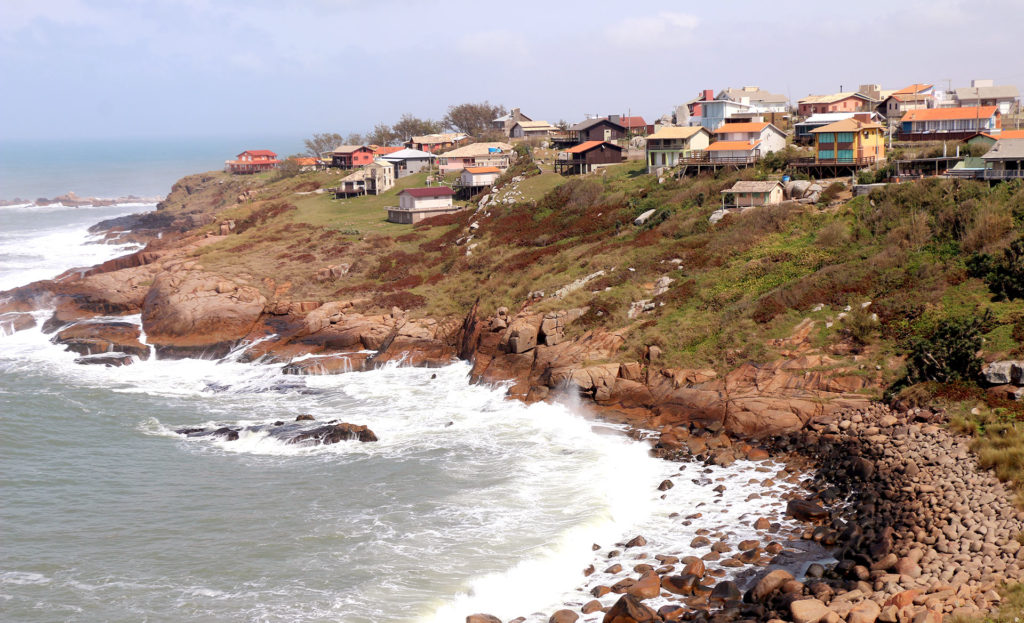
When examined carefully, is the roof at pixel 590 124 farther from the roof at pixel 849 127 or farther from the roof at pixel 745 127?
the roof at pixel 849 127

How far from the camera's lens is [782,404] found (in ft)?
102

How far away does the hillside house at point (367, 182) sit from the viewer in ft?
298

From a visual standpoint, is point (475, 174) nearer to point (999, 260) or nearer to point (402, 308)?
point (402, 308)

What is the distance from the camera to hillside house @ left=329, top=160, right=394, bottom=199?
298ft

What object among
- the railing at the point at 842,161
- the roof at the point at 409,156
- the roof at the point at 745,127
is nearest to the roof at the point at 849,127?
the railing at the point at 842,161

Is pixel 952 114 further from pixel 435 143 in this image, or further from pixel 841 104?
pixel 435 143

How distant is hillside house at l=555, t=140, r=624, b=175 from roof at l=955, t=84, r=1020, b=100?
117 ft

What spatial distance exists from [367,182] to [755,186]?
5203cm

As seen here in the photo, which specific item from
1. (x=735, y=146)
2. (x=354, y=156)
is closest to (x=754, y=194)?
(x=735, y=146)

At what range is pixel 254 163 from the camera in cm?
14238

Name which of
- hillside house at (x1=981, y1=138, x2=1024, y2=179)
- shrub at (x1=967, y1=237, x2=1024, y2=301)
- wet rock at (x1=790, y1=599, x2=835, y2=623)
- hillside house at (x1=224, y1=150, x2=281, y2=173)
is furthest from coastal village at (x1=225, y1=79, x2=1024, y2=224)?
wet rock at (x1=790, y1=599, x2=835, y2=623)

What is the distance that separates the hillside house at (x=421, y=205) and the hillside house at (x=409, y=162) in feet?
74.8

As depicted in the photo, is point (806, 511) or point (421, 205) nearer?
point (806, 511)

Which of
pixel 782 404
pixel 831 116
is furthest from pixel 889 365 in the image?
pixel 831 116
